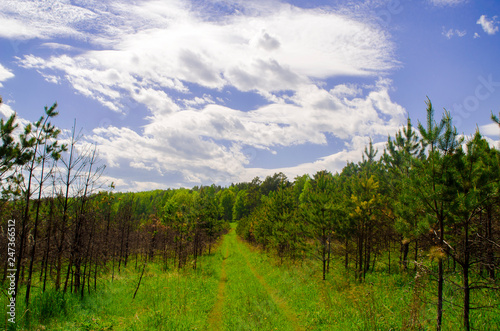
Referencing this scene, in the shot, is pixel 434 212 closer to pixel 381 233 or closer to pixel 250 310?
pixel 250 310

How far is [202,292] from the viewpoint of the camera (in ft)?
45.2

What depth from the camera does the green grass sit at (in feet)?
26.0

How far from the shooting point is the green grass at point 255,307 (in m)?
7.92

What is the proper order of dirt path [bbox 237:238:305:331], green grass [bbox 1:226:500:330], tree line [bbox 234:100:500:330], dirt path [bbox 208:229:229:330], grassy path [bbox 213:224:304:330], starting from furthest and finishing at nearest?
dirt path [bbox 208:229:229:330]
dirt path [bbox 237:238:305:331]
grassy path [bbox 213:224:304:330]
green grass [bbox 1:226:500:330]
tree line [bbox 234:100:500:330]

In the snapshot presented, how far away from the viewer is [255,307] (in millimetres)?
11148

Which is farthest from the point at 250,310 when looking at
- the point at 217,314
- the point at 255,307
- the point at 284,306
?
the point at 284,306

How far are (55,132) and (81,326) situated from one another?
6313 millimetres

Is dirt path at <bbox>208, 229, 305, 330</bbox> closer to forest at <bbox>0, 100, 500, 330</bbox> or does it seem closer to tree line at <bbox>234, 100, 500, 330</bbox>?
forest at <bbox>0, 100, 500, 330</bbox>

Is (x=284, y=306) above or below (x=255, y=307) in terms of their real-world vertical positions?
below

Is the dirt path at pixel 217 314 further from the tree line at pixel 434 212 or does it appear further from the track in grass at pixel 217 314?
the tree line at pixel 434 212

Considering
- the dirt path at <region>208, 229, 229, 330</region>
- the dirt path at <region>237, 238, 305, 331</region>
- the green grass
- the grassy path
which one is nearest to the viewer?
the green grass

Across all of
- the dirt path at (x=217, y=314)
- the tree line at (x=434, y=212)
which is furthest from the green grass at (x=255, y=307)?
the tree line at (x=434, y=212)

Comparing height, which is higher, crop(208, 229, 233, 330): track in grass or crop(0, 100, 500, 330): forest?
crop(0, 100, 500, 330): forest

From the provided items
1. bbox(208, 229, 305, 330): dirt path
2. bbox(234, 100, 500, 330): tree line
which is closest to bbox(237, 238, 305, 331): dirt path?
bbox(208, 229, 305, 330): dirt path
